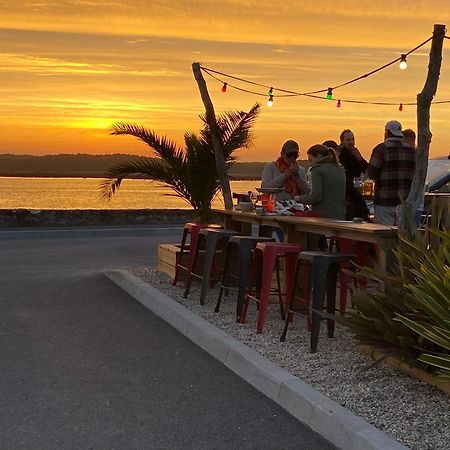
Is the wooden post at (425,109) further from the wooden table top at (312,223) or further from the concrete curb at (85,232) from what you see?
the concrete curb at (85,232)

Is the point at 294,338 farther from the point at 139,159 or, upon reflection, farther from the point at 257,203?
the point at 139,159

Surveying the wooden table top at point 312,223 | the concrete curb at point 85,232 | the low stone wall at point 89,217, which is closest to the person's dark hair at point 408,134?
the wooden table top at point 312,223

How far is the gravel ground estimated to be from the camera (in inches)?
188

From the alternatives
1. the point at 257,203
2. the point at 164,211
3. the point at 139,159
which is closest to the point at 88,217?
the point at 164,211

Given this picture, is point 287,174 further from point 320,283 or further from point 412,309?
point 412,309

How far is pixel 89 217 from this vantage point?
2097cm

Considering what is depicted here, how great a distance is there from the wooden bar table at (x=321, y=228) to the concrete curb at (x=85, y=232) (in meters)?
8.05

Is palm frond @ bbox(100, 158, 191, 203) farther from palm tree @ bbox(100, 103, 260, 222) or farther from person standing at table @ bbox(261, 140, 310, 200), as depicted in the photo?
person standing at table @ bbox(261, 140, 310, 200)

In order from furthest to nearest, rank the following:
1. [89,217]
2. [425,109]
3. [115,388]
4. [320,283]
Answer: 1. [89,217]
2. [425,109]
3. [320,283]
4. [115,388]

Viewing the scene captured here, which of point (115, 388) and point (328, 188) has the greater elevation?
point (328, 188)

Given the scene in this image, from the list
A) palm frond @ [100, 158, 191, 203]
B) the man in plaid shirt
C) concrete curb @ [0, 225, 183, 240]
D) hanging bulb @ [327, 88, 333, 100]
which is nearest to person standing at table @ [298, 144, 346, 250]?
the man in plaid shirt

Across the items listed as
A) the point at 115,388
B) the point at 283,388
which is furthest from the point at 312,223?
the point at 115,388

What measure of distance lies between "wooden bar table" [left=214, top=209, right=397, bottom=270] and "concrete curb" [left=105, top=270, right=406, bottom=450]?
4.61ft

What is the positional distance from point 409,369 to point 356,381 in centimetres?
40
